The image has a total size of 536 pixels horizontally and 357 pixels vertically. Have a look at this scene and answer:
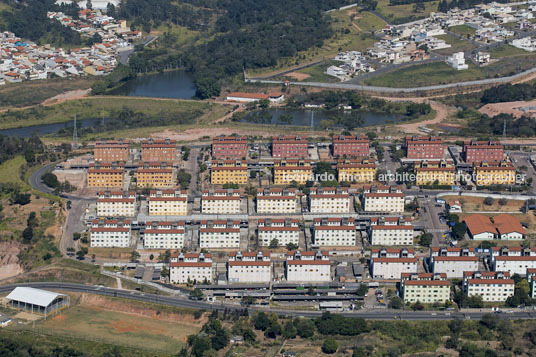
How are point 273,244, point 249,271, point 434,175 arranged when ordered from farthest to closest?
point 434,175, point 273,244, point 249,271

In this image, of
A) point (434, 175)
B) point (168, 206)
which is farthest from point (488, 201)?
point (168, 206)

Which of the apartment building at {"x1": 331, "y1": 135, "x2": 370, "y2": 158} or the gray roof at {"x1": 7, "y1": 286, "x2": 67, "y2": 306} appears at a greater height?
the apartment building at {"x1": 331, "y1": 135, "x2": 370, "y2": 158}

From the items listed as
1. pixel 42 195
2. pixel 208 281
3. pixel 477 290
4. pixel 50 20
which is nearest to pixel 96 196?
pixel 42 195

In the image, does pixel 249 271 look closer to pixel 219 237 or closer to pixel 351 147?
pixel 219 237

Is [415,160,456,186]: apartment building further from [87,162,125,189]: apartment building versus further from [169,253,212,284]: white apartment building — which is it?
[87,162,125,189]: apartment building

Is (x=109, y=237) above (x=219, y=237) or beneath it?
beneath

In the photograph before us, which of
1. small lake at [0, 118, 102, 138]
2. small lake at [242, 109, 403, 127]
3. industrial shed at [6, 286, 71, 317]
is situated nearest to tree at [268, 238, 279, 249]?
industrial shed at [6, 286, 71, 317]

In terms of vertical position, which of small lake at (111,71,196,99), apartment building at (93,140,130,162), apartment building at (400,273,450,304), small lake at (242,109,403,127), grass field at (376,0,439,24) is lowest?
apartment building at (400,273,450,304)
